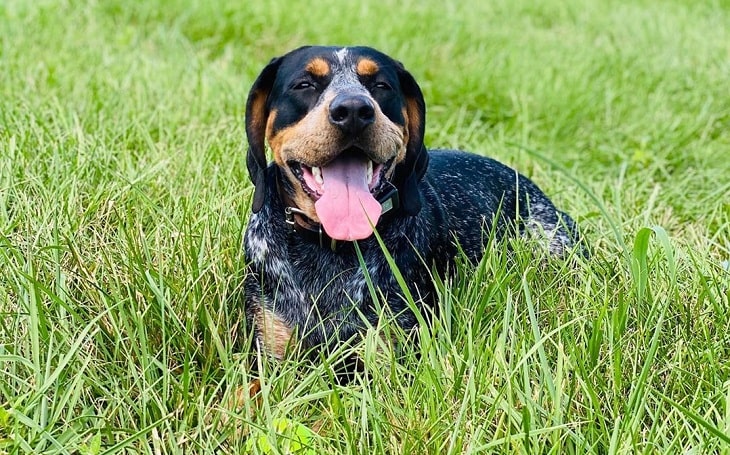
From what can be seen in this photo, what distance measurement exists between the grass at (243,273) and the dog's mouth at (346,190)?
44cm

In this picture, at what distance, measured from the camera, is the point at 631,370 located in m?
3.09

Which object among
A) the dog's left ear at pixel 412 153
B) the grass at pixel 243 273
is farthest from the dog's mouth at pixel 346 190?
the grass at pixel 243 273

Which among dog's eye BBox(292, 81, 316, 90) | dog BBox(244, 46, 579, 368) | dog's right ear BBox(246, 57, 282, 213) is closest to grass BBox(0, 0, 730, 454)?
dog BBox(244, 46, 579, 368)

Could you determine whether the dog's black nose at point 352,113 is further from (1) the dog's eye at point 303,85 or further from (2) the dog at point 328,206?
(1) the dog's eye at point 303,85

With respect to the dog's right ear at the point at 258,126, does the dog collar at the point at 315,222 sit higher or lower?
lower

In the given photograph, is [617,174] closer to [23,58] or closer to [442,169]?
[442,169]

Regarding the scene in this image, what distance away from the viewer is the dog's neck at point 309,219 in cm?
366

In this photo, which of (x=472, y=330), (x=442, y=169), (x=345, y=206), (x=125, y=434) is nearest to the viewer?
(x=125, y=434)

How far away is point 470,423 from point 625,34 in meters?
7.49

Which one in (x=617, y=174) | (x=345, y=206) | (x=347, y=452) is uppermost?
(x=345, y=206)

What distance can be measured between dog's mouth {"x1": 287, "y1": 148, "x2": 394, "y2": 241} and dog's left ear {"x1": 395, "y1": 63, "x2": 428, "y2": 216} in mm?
137

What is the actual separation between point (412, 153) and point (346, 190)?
437 millimetres

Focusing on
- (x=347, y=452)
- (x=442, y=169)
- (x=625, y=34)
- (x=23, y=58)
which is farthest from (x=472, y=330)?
(x=625, y=34)

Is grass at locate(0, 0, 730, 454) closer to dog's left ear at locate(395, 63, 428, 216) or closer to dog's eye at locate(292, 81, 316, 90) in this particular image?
dog's left ear at locate(395, 63, 428, 216)
